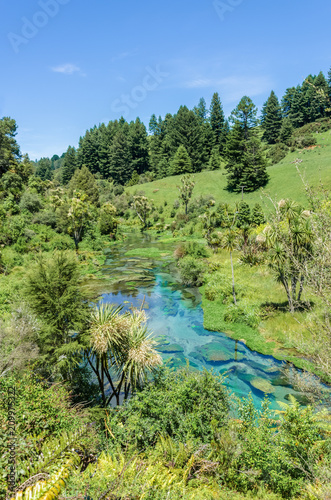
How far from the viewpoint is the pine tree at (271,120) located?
101938 millimetres

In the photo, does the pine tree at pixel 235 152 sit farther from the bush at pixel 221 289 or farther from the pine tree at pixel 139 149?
the pine tree at pixel 139 149

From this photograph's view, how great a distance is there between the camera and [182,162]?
312 ft

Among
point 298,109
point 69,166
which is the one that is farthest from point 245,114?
point 69,166

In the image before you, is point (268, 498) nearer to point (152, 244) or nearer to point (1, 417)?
point (1, 417)

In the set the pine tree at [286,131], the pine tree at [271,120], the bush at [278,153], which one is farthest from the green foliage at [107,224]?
the pine tree at [271,120]

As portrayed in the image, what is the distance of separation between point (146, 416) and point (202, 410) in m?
2.12

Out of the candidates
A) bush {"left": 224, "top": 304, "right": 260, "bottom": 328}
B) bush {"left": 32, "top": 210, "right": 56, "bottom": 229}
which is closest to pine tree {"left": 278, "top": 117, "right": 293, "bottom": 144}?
bush {"left": 32, "top": 210, "right": 56, "bottom": 229}

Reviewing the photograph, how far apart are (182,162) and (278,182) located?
38.5m

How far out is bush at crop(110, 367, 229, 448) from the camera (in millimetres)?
10008

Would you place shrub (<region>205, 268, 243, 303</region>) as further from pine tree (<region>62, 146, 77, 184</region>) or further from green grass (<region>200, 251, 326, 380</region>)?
pine tree (<region>62, 146, 77, 184</region>)

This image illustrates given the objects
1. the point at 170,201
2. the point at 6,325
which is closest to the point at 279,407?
the point at 6,325

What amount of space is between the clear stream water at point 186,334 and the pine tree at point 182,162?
2346 inches

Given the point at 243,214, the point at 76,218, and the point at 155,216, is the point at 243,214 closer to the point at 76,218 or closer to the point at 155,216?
the point at 76,218

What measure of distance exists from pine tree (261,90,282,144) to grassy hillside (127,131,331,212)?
61.8 feet
